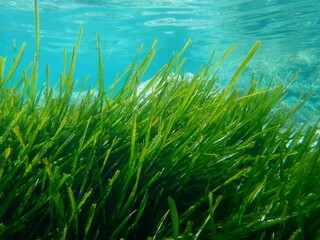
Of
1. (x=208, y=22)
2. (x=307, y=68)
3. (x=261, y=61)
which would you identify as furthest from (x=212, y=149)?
(x=208, y=22)

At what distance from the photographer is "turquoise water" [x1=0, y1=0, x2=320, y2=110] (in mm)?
17125

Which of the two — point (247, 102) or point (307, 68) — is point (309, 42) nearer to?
point (307, 68)

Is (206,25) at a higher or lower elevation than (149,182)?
higher

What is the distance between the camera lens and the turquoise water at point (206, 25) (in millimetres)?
17125

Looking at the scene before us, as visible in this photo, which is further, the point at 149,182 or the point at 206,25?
the point at 206,25

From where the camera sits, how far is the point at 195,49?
32125 mm

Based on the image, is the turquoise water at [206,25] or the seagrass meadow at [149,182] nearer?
the seagrass meadow at [149,182]

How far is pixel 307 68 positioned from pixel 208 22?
9723mm

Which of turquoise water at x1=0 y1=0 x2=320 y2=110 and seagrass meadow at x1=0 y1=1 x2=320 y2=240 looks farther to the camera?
turquoise water at x1=0 y1=0 x2=320 y2=110

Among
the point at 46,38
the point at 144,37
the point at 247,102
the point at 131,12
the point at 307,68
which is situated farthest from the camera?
the point at 46,38

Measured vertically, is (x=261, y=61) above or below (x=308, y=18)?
below

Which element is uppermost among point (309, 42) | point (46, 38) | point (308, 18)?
point (308, 18)

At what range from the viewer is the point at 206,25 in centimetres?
2347

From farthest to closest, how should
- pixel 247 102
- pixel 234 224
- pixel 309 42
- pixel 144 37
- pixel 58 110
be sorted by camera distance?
pixel 144 37
pixel 309 42
pixel 247 102
pixel 58 110
pixel 234 224
